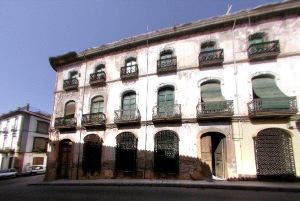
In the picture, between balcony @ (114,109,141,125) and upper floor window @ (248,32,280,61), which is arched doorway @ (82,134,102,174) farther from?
upper floor window @ (248,32,280,61)

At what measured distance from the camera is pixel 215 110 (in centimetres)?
1210

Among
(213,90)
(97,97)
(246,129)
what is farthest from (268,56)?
(97,97)

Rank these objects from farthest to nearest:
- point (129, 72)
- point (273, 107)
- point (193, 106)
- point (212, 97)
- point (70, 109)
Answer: point (70, 109)
point (129, 72)
point (193, 106)
point (212, 97)
point (273, 107)

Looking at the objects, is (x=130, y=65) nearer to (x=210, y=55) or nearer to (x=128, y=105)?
(x=128, y=105)

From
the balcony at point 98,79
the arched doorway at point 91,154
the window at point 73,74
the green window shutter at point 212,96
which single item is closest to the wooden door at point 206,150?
the green window shutter at point 212,96

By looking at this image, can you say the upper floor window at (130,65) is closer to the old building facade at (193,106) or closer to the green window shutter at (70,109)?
the old building facade at (193,106)

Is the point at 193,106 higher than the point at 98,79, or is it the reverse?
the point at 98,79

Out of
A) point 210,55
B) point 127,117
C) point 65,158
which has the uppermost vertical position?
point 210,55

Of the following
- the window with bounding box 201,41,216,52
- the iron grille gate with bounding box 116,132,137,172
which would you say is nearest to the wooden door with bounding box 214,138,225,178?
the iron grille gate with bounding box 116,132,137,172

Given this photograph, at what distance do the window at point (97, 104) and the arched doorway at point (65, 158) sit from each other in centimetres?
312

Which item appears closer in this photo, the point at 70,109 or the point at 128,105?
the point at 128,105

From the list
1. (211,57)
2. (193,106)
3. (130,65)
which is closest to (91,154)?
(130,65)

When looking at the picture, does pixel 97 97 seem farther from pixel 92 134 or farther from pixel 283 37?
pixel 283 37

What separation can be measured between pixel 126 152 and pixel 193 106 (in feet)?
17.8
